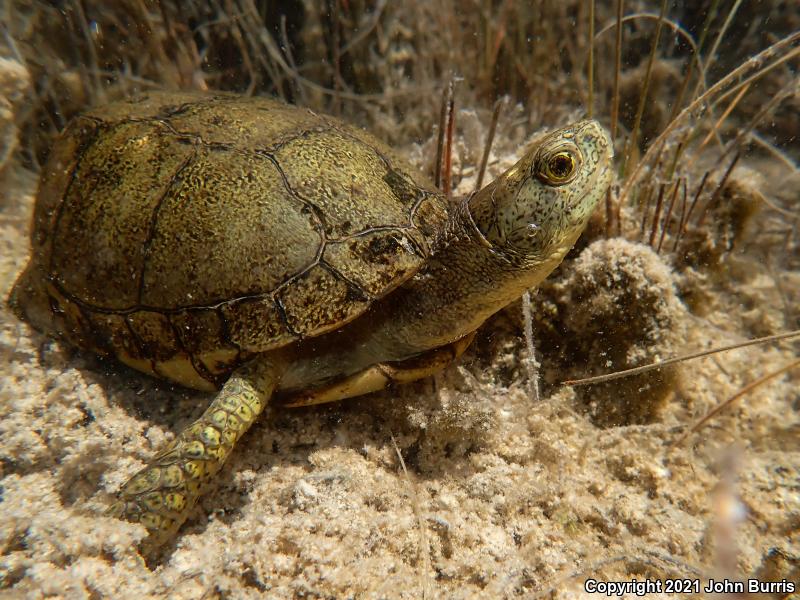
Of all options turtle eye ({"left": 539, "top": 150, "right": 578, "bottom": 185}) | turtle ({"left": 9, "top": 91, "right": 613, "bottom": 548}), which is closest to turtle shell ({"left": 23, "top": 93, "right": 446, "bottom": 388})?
turtle ({"left": 9, "top": 91, "right": 613, "bottom": 548})

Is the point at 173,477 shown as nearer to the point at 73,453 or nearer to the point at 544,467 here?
the point at 73,453

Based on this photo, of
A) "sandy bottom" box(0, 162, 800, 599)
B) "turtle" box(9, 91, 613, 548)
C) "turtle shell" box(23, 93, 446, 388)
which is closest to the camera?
"sandy bottom" box(0, 162, 800, 599)

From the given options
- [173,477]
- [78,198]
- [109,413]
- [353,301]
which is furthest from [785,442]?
[78,198]

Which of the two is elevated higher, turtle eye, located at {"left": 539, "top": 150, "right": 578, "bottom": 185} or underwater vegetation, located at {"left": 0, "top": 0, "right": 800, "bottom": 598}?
turtle eye, located at {"left": 539, "top": 150, "right": 578, "bottom": 185}

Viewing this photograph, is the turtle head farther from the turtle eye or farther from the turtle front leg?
the turtle front leg

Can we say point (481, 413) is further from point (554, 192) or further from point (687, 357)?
point (554, 192)

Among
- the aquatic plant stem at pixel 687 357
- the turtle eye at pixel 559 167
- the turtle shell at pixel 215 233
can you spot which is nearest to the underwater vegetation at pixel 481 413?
the aquatic plant stem at pixel 687 357

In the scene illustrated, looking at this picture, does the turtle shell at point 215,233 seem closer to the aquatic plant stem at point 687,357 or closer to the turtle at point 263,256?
the turtle at point 263,256
